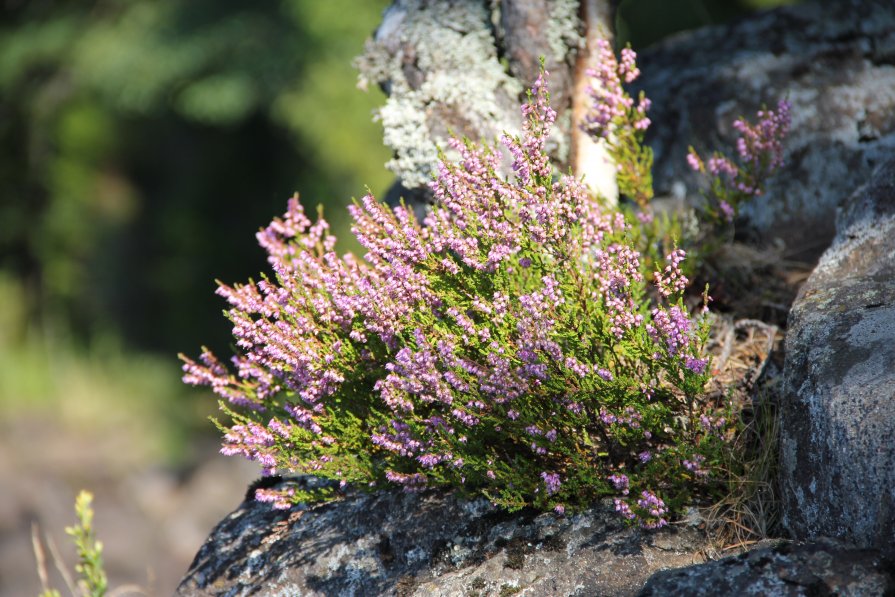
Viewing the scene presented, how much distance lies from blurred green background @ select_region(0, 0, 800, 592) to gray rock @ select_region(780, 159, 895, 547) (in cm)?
744

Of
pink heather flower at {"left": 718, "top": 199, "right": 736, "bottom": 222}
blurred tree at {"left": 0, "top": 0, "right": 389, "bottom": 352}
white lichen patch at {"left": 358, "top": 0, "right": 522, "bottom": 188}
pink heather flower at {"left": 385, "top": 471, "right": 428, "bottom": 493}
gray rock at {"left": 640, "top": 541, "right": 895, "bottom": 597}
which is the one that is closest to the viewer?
gray rock at {"left": 640, "top": 541, "right": 895, "bottom": 597}

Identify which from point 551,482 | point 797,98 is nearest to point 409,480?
point 551,482

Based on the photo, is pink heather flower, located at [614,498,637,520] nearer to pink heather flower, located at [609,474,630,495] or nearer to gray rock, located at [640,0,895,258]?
pink heather flower, located at [609,474,630,495]

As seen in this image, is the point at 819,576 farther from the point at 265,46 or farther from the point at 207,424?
the point at 207,424

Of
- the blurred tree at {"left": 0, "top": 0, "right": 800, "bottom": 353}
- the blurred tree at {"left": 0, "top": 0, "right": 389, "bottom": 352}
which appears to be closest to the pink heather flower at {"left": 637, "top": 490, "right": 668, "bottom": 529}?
the blurred tree at {"left": 0, "top": 0, "right": 800, "bottom": 353}

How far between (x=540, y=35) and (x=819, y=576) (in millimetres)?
2565

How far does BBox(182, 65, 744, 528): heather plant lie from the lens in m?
2.59

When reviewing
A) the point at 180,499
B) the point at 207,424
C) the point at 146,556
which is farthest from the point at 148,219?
the point at 146,556

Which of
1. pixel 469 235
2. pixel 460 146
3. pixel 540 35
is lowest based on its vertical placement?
pixel 469 235

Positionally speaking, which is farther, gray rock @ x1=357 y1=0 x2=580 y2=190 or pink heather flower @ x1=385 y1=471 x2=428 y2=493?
gray rock @ x1=357 y1=0 x2=580 y2=190

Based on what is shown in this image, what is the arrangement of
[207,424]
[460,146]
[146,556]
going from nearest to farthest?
[460,146]
[146,556]
[207,424]

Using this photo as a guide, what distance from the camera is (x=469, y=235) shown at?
2822 mm

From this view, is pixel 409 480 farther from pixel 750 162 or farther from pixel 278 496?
pixel 750 162

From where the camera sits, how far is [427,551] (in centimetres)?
288
